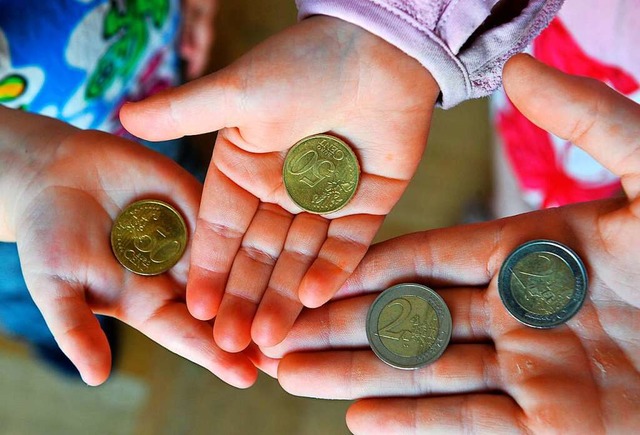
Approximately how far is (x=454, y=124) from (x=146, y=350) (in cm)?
128

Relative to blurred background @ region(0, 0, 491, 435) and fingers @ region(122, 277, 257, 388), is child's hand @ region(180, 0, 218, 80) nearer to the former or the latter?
blurred background @ region(0, 0, 491, 435)

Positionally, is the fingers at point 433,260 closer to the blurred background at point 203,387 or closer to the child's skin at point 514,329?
the child's skin at point 514,329

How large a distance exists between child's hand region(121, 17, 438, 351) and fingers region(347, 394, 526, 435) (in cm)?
20

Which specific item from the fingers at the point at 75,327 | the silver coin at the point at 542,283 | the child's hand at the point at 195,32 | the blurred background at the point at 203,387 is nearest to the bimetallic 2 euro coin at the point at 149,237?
the fingers at the point at 75,327

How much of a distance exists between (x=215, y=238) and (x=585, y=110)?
63 centimetres

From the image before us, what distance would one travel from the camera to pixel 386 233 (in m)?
2.13

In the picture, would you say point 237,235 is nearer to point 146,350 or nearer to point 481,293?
point 481,293

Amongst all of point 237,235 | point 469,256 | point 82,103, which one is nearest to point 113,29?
point 82,103

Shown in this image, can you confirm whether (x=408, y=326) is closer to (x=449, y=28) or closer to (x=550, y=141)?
(x=449, y=28)

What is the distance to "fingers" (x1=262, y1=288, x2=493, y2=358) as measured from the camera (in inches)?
44.7

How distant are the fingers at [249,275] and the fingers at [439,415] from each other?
0.79 ft

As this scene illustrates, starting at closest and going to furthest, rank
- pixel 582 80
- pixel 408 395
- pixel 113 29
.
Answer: pixel 582 80 < pixel 408 395 < pixel 113 29

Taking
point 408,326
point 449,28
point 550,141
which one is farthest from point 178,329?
point 550,141

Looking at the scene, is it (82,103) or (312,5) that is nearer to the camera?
(312,5)
